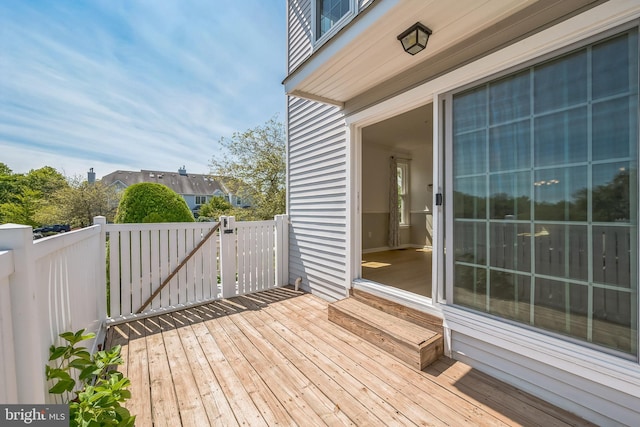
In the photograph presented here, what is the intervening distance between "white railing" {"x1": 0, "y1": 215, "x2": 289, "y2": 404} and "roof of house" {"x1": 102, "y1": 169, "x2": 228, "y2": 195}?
70.0 ft

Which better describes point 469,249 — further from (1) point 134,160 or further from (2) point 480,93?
(1) point 134,160

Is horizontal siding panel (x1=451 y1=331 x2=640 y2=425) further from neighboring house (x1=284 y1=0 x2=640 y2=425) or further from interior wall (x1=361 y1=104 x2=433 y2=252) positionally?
interior wall (x1=361 y1=104 x2=433 y2=252)

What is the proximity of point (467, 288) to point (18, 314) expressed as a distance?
267 cm

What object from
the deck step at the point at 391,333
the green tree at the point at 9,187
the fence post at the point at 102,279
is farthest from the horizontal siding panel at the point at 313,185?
the green tree at the point at 9,187

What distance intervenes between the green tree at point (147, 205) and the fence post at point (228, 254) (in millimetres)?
1219

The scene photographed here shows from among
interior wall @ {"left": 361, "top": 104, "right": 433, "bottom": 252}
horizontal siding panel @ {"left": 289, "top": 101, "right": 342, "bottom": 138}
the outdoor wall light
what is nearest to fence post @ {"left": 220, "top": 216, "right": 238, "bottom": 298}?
horizontal siding panel @ {"left": 289, "top": 101, "right": 342, "bottom": 138}

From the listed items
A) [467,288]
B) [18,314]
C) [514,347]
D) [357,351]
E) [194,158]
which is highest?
[194,158]

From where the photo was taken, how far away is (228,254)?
3668mm

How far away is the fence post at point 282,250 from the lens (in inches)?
171

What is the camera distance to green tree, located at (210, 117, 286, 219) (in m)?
10.0

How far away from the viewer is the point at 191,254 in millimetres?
3426

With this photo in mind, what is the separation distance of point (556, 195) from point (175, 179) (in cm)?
3050

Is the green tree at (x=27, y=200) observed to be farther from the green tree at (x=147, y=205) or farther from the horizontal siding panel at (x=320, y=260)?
the horizontal siding panel at (x=320, y=260)

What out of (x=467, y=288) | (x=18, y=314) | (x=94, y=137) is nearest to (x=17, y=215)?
(x=94, y=137)
